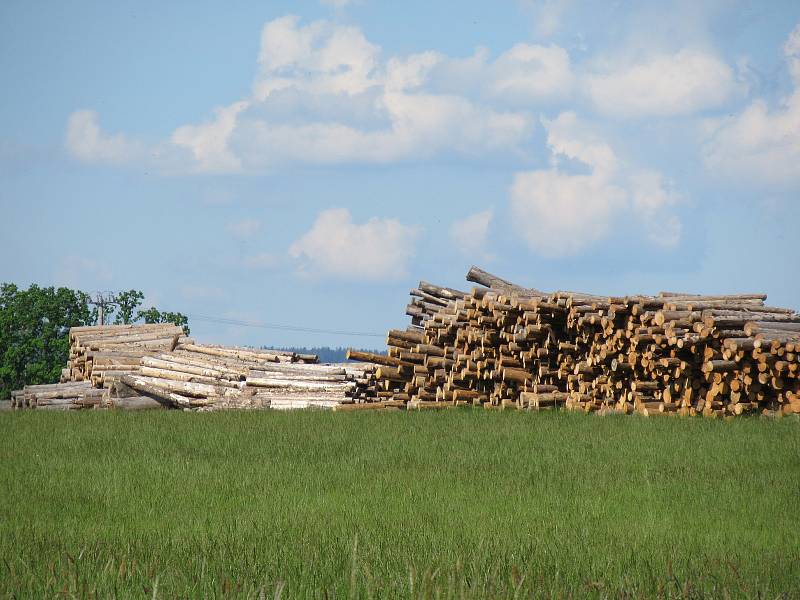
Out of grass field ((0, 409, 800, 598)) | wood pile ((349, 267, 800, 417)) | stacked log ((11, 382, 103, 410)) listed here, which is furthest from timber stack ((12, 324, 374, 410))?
grass field ((0, 409, 800, 598))

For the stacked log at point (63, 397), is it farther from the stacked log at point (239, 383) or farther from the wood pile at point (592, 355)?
the wood pile at point (592, 355)

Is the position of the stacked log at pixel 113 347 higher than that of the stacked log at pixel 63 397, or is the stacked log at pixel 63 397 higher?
the stacked log at pixel 113 347

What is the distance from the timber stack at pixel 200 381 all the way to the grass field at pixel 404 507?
4.08 meters

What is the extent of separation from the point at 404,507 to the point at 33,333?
38.3 meters

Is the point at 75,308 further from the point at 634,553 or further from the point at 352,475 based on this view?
the point at 634,553

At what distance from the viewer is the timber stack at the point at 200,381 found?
23.0 m

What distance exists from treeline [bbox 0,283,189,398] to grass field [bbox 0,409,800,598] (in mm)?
26021

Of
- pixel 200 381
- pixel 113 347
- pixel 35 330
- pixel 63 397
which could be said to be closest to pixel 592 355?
pixel 200 381

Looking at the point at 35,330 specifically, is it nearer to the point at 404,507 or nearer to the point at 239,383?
the point at 239,383

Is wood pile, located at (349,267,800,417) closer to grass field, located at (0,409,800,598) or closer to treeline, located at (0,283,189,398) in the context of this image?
grass field, located at (0,409,800,598)

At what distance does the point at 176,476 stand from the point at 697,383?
10892 millimetres

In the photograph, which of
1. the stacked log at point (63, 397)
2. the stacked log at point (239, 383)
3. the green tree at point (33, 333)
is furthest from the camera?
the green tree at point (33, 333)

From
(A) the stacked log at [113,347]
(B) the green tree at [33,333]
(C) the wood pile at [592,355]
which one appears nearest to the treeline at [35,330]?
(B) the green tree at [33,333]

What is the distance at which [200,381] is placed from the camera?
2412 cm
